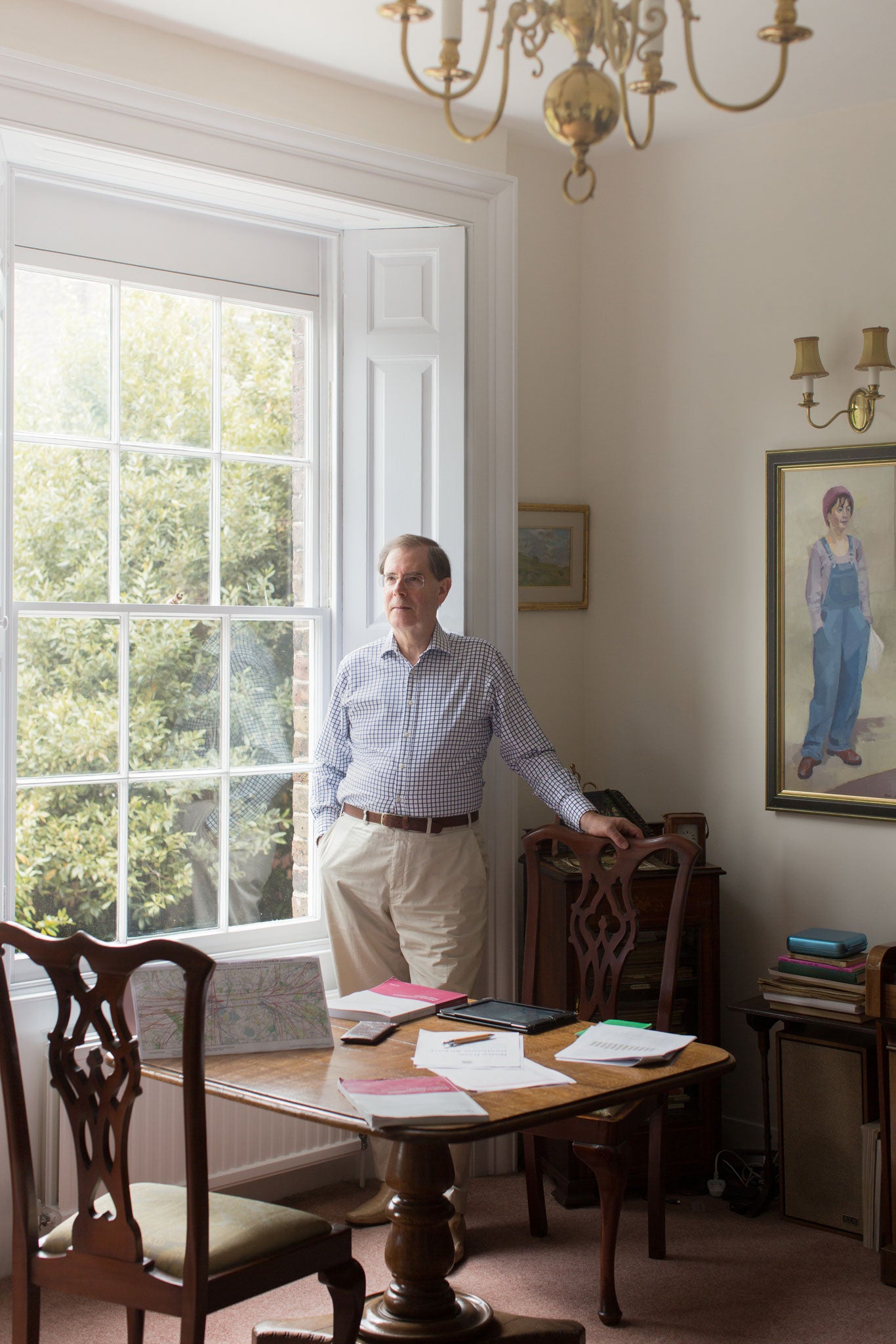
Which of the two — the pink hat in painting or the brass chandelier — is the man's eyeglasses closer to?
the pink hat in painting

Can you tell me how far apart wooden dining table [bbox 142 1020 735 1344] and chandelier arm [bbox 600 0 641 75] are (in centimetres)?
163

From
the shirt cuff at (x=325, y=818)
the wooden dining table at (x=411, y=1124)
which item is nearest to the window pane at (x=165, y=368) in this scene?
the shirt cuff at (x=325, y=818)

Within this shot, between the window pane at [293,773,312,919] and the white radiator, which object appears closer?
the white radiator

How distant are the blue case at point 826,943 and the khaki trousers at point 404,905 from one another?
927mm

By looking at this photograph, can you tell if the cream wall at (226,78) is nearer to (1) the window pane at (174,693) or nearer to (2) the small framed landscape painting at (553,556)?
(2) the small framed landscape painting at (553,556)

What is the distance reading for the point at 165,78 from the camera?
349 centimetres

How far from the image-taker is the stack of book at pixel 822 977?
141 inches

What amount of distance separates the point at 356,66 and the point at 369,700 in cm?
186

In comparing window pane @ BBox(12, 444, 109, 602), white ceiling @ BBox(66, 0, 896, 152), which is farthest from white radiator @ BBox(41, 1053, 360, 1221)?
white ceiling @ BBox(66, 0, 896, 152)

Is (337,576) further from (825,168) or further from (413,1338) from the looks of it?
(413,1338)

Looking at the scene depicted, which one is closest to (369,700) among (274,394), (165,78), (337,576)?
(337,576)

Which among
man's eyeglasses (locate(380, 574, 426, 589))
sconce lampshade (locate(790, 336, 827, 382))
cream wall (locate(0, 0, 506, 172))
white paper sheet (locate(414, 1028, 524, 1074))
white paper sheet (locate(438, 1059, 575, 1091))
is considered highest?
cream wall (locate(0, 0, 506, 172))

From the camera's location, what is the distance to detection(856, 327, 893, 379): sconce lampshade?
371 centimetres

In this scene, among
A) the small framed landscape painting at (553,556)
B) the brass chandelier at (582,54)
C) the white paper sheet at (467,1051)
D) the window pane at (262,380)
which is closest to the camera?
the brass chandelier at (582,54)
